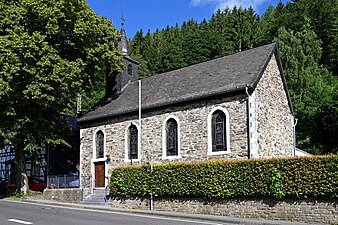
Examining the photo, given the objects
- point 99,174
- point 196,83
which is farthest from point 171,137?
point 99,174

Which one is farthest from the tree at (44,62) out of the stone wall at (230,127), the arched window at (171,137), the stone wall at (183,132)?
the arched window at (171,137)

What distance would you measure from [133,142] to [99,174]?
3690 millimetres

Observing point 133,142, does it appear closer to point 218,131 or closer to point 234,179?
point 218,131

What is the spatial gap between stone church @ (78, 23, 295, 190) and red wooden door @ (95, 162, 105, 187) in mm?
64

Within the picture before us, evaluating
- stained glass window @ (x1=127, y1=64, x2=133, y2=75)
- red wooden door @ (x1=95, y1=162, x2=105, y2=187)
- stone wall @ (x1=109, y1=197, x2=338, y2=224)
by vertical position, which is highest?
stained glass window @ (x1=127, y1=64, x2=133, y2=75)

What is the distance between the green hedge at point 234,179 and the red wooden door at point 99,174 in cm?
523

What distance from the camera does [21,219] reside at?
15.1 m

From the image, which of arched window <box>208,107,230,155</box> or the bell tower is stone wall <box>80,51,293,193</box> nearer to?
arched window <box>208,107,230,155</box>

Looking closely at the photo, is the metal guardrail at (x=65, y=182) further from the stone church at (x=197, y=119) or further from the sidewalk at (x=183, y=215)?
the sidewalk at (x=183, y=215)

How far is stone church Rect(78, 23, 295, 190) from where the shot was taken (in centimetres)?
2064

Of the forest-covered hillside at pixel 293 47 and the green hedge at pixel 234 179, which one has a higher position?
the forest-covered hillside at pixel 293 47

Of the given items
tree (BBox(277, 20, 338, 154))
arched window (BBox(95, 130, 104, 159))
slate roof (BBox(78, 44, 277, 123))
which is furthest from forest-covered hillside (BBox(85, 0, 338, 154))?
arched window (BBox(95, 130, 104, 159))

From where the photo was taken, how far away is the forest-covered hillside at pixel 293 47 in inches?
1560

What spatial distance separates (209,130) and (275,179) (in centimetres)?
653
